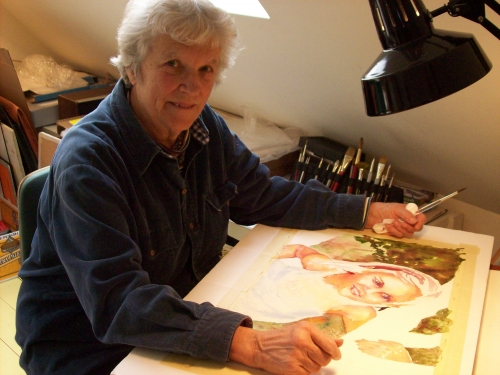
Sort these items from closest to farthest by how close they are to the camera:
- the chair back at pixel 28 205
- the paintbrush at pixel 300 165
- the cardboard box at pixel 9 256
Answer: the chair back at pixel 28 205
the paintbrush at pixel 300 165
the cardboard box at pixel 9 256

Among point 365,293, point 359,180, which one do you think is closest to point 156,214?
point 365,293

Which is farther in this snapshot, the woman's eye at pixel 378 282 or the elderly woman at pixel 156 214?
the woman's eye at pixel 378 282

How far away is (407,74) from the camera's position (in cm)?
80

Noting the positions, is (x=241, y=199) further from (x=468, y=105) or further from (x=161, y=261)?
(x=468, y=105)

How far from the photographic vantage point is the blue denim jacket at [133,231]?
0.94 m

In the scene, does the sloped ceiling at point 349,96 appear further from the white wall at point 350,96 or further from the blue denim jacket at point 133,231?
the blue denim jacket at point 133,231

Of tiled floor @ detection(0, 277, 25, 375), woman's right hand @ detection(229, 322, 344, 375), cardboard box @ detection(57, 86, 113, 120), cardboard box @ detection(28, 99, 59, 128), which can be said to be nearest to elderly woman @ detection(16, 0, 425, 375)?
woman's right hand @ detection(229, 322, 344, 375)

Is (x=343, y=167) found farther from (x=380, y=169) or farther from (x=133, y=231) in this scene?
(x=133, y=231)

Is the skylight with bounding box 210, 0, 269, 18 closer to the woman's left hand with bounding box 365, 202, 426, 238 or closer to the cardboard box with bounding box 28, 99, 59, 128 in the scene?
the woman's left hand with bounding box 365, 202, 426, 238

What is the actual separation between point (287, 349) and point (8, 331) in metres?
1.60

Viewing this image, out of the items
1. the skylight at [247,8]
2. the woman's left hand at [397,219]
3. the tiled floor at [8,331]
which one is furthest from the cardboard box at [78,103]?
the woman's left hand at [397,219]

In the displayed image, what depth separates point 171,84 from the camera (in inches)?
45.1

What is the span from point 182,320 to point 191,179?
0.43 meters

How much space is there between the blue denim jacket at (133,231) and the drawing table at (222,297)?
0.03 meters
